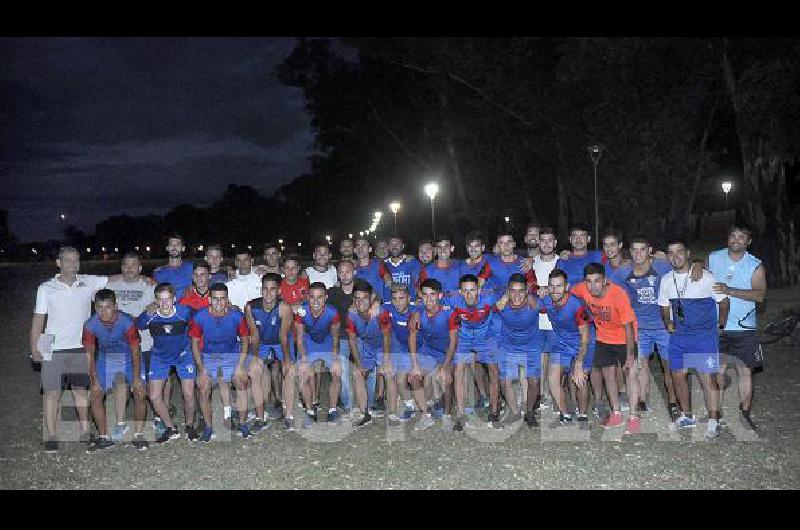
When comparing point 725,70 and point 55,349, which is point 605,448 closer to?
point 55,349

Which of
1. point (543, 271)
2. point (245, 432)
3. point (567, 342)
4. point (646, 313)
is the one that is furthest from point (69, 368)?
point (646, 313)

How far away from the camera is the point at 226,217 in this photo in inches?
5315

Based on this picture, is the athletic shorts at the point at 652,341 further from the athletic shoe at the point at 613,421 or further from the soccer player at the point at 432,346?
the soccer player at the point at 432,346

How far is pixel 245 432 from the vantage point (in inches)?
292

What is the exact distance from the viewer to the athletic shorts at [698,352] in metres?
7.34

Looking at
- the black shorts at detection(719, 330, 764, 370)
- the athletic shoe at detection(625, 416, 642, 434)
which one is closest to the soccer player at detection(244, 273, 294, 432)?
the athletic shoe at detection(625, 416, 642, 434)

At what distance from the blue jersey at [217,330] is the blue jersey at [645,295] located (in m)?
4.62

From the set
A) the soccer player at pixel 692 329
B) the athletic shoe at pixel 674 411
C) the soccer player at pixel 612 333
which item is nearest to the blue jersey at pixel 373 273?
the soccer player at pixel 612 333

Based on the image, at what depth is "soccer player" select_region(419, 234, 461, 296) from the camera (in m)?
9.12

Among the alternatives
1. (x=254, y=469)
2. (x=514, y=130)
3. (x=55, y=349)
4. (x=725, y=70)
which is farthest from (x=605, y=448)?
(x=514, y=130)

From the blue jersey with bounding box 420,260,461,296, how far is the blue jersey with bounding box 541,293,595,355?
60.2 inches

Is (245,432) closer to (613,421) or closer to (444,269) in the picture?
(444,269)

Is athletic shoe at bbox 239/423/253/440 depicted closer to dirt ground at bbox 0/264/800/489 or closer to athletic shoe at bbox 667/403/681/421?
dirt ground at bbox 0/264/800/489

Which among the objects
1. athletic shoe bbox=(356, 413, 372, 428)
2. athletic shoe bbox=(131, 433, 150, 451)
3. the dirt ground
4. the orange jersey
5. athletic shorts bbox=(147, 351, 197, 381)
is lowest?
the dirt ground
